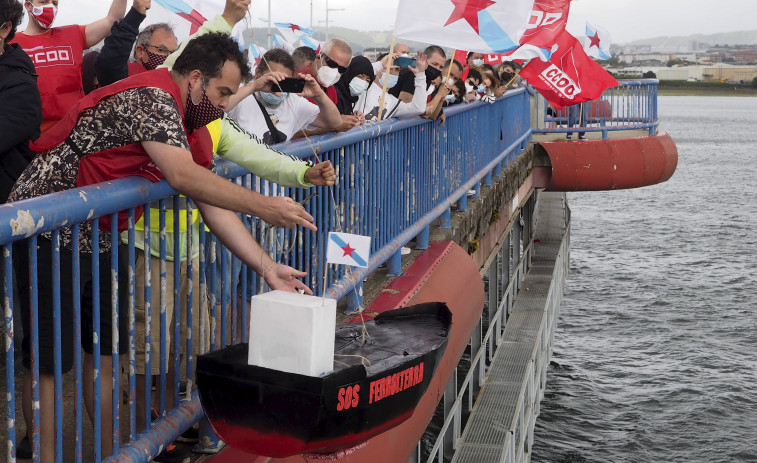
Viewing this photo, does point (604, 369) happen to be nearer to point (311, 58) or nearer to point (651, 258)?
point (651, 258)

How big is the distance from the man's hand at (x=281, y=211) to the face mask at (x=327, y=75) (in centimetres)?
352

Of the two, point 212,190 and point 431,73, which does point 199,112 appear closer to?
point 212,190

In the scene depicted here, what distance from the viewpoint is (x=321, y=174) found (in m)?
3.95

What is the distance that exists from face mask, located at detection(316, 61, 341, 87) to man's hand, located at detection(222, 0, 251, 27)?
211 cm

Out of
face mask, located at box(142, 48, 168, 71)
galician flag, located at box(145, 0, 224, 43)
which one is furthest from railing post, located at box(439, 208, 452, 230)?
face mask, located at box(142, 48, 168, 71)

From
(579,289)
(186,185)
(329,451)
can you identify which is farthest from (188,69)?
(579,289)

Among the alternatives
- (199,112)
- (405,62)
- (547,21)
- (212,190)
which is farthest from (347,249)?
(547,21)

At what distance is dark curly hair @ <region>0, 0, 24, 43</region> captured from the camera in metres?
3.87

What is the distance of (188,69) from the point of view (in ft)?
11.5

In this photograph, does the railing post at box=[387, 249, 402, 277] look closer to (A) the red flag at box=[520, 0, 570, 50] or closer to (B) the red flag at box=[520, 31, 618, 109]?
(A) the red flag at box=[520, 0, 570, 50]

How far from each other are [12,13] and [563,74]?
12.4 metres

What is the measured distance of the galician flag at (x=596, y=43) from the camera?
25.3 m

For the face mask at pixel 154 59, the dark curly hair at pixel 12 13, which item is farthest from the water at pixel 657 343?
the dark curly hair at pixel 12 13

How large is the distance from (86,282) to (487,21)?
6383 mm
